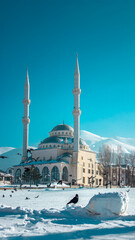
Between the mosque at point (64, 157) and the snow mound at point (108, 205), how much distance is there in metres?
45.7

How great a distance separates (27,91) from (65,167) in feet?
60.8

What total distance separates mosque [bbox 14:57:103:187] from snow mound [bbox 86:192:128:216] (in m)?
45.7

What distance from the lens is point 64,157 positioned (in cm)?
6284

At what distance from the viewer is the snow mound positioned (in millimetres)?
11641

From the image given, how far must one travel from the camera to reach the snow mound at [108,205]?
38.2 feet

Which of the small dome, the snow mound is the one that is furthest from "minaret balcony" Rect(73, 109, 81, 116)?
the snow mound

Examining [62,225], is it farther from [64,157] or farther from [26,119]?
[26,119]

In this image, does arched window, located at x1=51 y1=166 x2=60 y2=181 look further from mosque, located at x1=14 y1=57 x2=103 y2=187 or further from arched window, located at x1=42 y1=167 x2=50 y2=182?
arched window, located at x1=42 y1=167 x2=50 y2=182

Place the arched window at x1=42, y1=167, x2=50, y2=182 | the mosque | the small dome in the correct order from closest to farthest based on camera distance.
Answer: the mosque → the arched window at x1=42, y1=167, x2=50, y2=182 → the small dome

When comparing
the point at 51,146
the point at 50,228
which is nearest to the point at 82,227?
the point at 50,228

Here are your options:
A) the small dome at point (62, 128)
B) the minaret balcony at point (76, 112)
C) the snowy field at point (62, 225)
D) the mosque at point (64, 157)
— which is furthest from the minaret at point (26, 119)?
the snowy field at point (62, 225)

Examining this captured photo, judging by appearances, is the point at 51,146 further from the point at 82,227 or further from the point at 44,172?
the point at 82,227

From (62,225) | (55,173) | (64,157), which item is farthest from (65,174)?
(62,225)

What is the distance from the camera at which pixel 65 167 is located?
6166 centimetres
